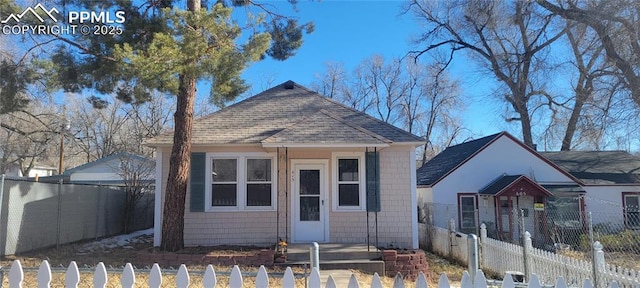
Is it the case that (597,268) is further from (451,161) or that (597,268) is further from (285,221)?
(451,161)

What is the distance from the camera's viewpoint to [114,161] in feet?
78.6

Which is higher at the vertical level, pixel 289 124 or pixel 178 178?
pixel 289 124

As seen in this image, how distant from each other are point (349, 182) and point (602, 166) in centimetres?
1552

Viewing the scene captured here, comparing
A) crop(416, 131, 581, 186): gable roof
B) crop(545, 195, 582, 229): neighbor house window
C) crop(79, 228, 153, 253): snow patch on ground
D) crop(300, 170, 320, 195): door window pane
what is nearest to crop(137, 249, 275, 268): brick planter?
crop(300, 170, 320, 195): door window pane

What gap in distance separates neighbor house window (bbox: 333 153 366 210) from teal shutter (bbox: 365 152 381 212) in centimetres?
18

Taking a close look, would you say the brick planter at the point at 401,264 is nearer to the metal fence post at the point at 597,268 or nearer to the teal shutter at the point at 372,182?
the teal shutter at the point at 372,182

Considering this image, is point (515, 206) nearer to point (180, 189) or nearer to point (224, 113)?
point (224, 113)

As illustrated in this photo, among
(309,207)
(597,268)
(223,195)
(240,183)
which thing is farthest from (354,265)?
(597,268)

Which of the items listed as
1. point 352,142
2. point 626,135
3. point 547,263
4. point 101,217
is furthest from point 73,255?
point 626,135

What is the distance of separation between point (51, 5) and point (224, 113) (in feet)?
14.8

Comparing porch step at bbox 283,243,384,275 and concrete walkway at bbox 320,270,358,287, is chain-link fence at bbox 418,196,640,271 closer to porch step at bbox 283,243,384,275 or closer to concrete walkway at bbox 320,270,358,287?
porch step at bbox 283,243,384,275

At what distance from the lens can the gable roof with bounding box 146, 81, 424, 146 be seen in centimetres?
1002

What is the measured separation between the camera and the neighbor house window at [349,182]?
1068 centimetres

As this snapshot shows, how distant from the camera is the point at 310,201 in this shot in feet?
35.2
